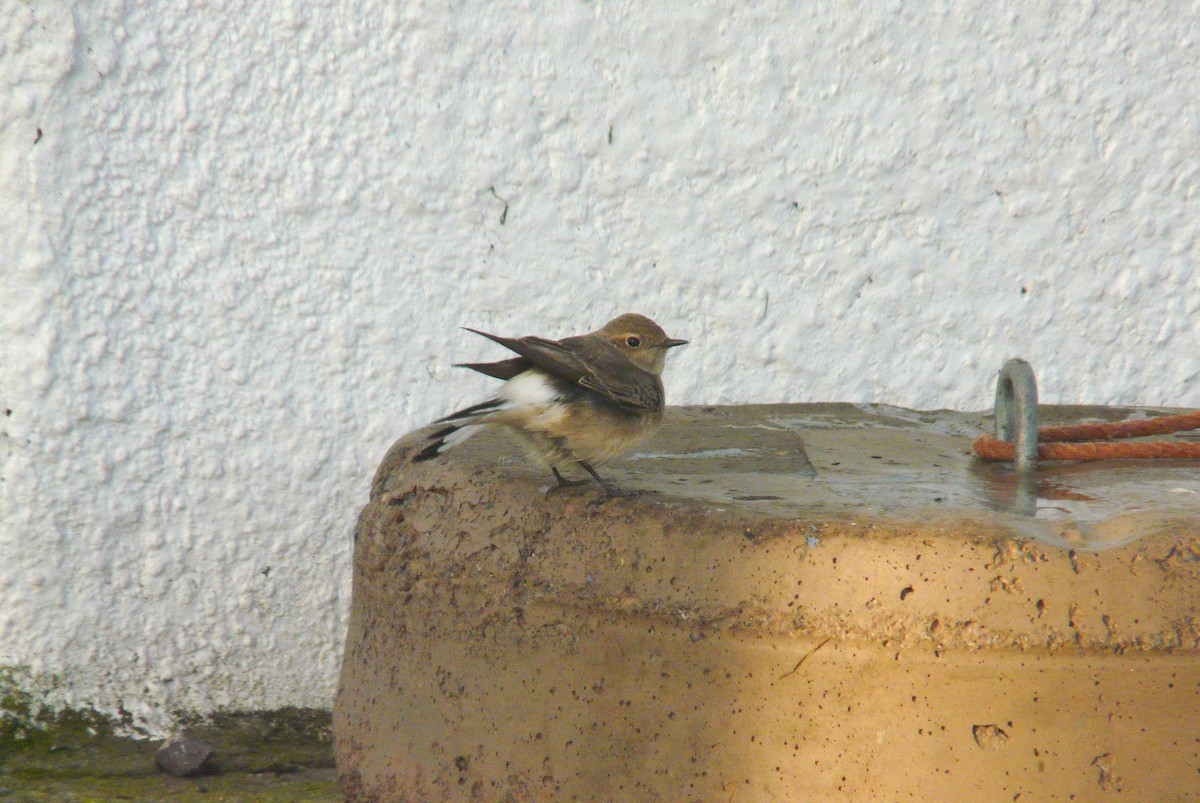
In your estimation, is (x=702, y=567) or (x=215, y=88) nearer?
(x=702, y=567)

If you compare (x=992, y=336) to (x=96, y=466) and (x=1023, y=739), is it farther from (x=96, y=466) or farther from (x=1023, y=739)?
(x=96, y=466)

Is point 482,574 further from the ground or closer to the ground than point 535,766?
further from the ground

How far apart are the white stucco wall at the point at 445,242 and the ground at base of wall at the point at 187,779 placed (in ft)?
0.26

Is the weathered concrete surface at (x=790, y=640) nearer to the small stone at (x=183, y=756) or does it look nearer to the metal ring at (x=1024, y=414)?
the metal ring at (x=1024, y=414)

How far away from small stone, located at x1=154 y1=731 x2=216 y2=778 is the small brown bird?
1.21 meters

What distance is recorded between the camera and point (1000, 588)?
1349mm

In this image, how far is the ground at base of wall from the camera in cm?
252

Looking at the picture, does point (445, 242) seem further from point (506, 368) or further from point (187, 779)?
point (187, 779)

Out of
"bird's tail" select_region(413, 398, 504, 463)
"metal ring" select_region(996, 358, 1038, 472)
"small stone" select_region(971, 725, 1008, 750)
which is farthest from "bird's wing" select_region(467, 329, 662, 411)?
"small stone" select_region(971, 725, 1008, 750)

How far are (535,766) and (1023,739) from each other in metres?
0.62

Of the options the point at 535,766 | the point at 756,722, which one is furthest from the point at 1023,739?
the point at 535,766

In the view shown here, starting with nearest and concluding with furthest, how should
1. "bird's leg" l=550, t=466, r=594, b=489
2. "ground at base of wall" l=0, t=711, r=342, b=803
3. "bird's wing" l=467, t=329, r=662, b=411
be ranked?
"bird's leg" l=550, t=466, r=594, b=489
"bird's wing" l=467, t=329, r=662, b=411
"ground at base of wall" l=0, t=711, r=342, b=803

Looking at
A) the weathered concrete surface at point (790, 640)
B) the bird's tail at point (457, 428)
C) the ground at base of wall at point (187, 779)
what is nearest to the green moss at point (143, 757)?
the ground at base of wall at point (187, 779)

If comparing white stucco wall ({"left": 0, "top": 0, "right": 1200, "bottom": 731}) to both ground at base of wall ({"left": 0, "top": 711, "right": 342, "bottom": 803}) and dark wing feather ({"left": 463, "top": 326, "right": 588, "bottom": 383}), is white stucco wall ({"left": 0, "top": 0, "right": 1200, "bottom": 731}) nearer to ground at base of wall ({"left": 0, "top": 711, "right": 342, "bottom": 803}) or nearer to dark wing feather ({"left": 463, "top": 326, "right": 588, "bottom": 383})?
ground at base of wall ({"left": 0, "top": 711, "right": 342, "bottom": 803})
